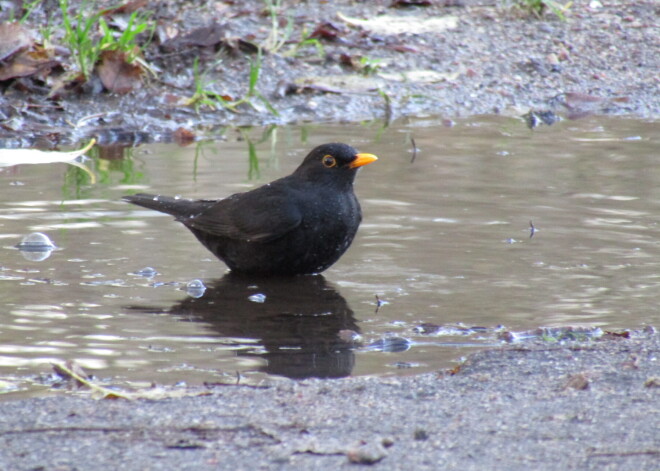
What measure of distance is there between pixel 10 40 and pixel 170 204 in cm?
362

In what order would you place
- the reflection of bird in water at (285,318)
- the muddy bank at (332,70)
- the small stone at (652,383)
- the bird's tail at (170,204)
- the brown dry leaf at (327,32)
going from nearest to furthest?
the small stone at (652,383) < the reflection of bird in water at (285,318) < the bird's tail at (170,204) < the muddy bank at (332,70) < the brown dry leaf at (327,32)

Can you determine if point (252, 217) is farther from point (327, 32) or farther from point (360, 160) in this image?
point (327, 32)

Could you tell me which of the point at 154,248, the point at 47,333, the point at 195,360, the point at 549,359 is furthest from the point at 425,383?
the point at 154,248

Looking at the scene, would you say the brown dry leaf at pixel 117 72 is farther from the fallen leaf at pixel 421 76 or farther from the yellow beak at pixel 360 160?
the yellow beak at pixel 360 160

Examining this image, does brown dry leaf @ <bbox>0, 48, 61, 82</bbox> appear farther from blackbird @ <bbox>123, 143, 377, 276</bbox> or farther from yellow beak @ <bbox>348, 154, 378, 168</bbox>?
yellow beak @ <bbox>348, 154, 378, 168</bbox>

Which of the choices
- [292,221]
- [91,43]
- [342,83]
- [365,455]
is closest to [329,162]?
[292,221]

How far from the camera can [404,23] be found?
A: 11984mm

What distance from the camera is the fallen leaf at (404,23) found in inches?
463

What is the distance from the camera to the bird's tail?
21.3ft

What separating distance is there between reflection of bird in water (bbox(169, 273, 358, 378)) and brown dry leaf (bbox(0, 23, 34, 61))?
4.32 m

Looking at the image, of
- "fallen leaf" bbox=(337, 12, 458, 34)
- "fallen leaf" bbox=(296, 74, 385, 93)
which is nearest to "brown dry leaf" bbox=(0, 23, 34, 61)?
"fallen leaf" bbox=(296, 74, 385, 93)

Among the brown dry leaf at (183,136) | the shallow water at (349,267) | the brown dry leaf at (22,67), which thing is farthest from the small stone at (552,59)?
the brown dry leaf at (22,67)

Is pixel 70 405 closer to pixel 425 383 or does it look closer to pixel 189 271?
pixel 425 383

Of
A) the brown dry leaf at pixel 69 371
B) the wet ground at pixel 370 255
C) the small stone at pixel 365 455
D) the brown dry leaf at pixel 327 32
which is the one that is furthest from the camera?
the brown dry leaf at pixel 327 32
